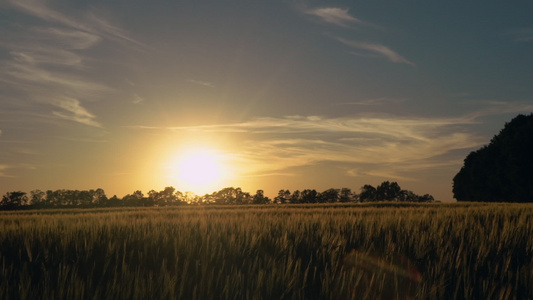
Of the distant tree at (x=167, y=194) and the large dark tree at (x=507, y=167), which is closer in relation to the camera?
the large dark tree at (x=507, y=167)

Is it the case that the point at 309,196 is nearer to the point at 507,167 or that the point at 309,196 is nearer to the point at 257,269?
the point at 507,167

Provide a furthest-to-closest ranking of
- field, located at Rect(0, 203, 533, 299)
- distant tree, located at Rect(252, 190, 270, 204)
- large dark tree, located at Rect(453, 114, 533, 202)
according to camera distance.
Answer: distant tree, located at Rect(252, 190, 270, 204), large dark tree, located at Rect(453, 114, 533, 202), field, located at Rect(0, 203, 533, 299)

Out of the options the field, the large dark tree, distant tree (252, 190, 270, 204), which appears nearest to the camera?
the field

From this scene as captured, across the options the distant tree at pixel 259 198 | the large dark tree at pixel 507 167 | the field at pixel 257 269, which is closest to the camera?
the field at pixel 257 269

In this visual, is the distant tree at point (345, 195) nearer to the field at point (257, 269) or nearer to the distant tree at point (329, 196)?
the distant tree at point (329, 196)

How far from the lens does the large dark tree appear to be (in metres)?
40.4

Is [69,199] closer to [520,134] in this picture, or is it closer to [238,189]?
[238,189]

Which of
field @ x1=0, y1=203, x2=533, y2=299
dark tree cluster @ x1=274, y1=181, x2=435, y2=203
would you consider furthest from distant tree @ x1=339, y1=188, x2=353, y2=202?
field @ x1=0, y1=203, x2=533, y2=299

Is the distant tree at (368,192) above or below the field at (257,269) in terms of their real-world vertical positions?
above

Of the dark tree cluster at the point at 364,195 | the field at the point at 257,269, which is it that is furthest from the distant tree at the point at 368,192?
the field at the point at 257,269

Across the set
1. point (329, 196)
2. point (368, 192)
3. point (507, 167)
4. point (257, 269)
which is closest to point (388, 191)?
point (368, 192)

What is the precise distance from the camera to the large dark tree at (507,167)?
40406 mm

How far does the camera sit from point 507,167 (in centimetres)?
4272

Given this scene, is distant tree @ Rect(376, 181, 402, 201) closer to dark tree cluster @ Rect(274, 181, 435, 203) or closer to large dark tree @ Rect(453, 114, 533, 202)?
dark tree cluster @ Rect(274, 181, 435, 203)
